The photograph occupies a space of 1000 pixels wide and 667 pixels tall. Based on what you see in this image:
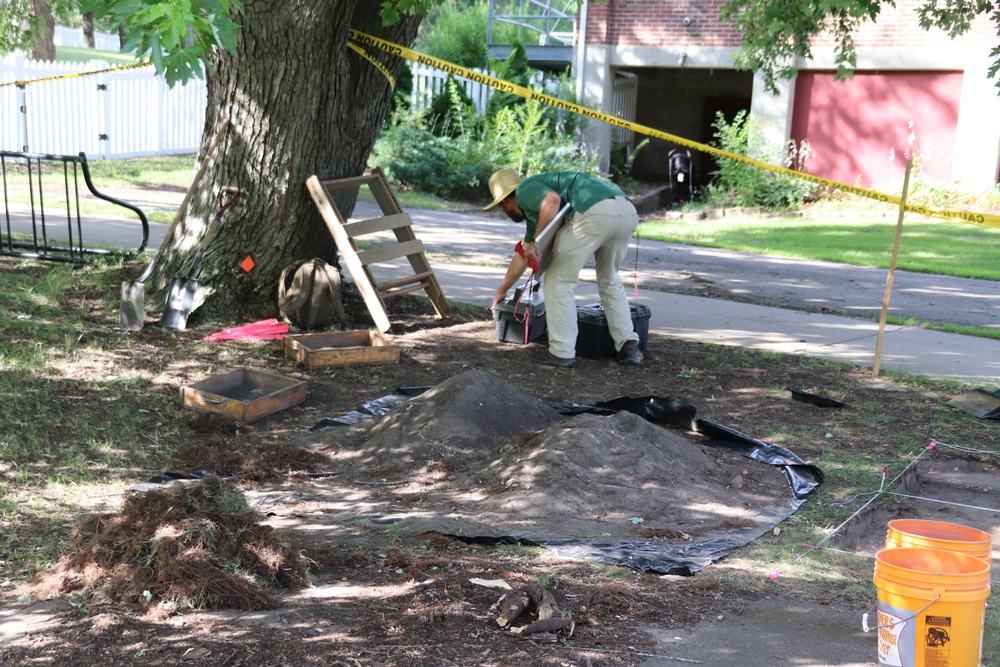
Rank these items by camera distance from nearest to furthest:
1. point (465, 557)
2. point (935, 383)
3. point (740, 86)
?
point (465, 557) < point (935, 383) < point (740, 86)

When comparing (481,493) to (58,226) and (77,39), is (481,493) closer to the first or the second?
(58,226)

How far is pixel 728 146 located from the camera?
19781mm

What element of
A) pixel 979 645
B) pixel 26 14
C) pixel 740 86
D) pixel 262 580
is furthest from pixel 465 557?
pixel 740 86

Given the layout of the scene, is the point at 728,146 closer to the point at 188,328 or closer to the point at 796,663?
the point at 188,328

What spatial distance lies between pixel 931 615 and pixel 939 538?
2.07 ft

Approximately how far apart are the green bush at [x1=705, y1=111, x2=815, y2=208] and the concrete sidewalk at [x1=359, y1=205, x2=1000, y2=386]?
26.0ft

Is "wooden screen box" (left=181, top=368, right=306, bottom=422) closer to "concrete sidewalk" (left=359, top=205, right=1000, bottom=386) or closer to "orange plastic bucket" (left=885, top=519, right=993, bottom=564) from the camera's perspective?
"concrete sidewalk" (left=359, top=205, right=1000, bottom=386)

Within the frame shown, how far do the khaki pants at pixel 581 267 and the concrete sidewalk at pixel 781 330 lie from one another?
4.07ft

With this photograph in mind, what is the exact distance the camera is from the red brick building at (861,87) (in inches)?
741

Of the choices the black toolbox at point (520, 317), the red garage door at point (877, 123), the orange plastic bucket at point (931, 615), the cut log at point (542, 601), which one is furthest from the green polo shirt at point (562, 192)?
the red garage door at point (877, 123)

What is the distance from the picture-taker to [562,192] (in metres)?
8.23

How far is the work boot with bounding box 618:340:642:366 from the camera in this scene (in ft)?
27.7

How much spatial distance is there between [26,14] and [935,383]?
11.5 meters

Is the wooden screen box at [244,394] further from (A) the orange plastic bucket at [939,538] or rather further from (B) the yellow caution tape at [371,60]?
(A) the orange plastic bucket at [939,538]
